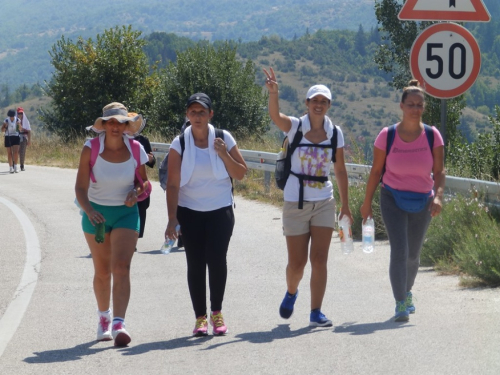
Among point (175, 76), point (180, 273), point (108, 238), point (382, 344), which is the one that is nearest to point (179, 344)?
point (108, 238)

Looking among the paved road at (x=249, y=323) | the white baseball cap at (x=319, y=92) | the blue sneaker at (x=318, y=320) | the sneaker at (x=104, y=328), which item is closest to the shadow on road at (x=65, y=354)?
the paved road at (x=249, y=323)

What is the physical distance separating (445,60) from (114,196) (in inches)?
173

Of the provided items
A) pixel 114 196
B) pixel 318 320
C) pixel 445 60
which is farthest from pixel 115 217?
pixel 445 60

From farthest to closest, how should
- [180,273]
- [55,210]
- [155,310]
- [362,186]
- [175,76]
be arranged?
[175,76] < [55,210] < [362,186] < [180,273] < [155,310]

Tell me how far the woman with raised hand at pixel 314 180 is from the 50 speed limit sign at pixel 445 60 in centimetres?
282

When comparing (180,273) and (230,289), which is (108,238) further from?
(180,273)

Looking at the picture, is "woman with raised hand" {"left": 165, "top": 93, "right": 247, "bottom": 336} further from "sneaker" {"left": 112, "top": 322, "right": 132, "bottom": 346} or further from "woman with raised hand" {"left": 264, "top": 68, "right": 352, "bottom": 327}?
"sneaker" {"left": 112, "top": 322, "right": 132, "bottom": 346}

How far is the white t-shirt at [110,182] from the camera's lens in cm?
726

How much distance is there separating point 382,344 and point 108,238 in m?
2.25

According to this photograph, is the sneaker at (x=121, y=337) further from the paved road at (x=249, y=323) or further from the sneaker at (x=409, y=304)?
the sneaker at (x=409, y=304)

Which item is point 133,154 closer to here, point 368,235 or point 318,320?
point 318,320

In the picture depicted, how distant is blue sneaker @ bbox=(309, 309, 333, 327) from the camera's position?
7.36m

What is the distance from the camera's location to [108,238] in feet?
24.1

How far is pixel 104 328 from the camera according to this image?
24.1 ft
